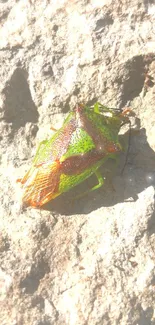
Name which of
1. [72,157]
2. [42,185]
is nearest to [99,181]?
[72,157]

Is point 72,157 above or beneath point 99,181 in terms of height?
above

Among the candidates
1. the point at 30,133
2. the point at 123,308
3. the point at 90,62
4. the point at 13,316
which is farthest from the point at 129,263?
the point at 90,62

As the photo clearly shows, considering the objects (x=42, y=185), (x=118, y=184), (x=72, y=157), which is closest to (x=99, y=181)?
(x=118, y=184)

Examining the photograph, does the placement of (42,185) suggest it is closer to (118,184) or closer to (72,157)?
(72,157)

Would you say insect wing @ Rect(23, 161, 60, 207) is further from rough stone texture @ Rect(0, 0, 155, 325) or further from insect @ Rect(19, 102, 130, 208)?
rough stone texture @ Rect(0, 0, 155, 325)

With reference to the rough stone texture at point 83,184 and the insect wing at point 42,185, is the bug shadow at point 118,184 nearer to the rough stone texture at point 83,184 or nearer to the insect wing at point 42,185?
the rough stone texture at point 83,184

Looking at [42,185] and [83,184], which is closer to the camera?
[42,185]

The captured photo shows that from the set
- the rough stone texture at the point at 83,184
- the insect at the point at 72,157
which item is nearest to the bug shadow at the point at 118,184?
the rough stone texture at the point at 83,184
